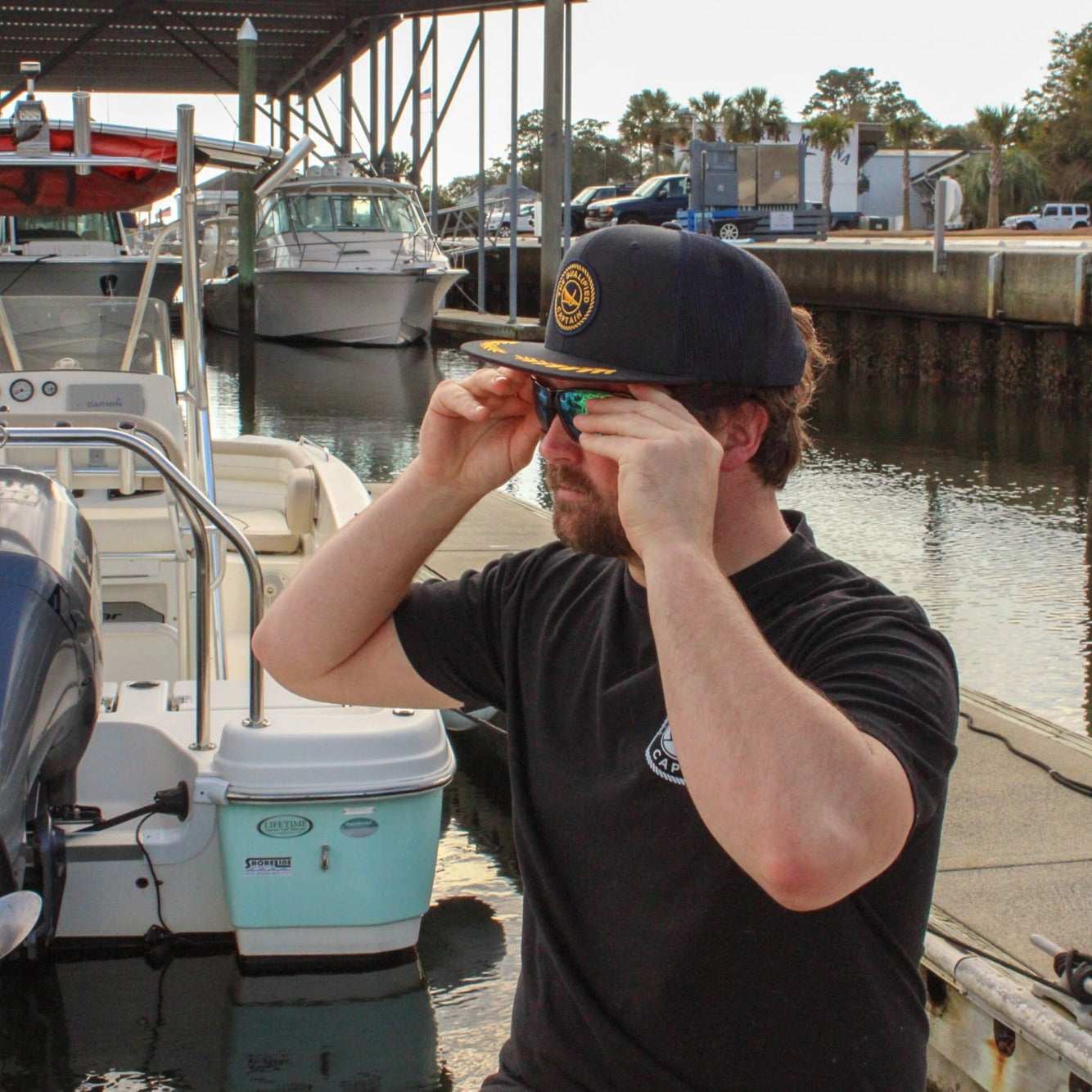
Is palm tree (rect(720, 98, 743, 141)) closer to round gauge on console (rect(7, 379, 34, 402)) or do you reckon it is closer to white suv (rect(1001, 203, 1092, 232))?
white suv (rect(1001, 203, 1092, 232))

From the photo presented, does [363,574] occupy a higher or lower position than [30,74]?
lower

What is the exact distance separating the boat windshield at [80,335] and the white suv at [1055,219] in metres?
44.0

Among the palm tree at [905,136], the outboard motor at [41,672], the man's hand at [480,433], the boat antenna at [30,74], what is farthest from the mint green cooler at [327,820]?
the palm tree at [905,136]

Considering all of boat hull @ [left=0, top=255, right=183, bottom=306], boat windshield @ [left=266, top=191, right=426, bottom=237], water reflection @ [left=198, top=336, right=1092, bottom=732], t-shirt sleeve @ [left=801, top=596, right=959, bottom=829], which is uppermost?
boat windshield @ [left=266, top=191, right=426, bottom=237]

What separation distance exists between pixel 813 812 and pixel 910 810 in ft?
0.41

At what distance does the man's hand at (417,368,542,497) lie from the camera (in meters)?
1.98

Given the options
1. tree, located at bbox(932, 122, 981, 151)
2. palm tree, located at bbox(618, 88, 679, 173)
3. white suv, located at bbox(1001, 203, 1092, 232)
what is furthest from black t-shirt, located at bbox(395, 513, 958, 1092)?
tree, located at bbox(932, 122, 981, 151)

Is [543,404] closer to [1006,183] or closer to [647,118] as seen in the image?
[1006,183]

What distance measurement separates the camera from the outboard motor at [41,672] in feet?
8.64

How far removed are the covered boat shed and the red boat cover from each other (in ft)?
49.7

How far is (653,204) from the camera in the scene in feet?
124

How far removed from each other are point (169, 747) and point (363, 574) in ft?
6.91

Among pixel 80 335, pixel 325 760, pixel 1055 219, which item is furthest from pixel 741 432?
pixel 1055 219

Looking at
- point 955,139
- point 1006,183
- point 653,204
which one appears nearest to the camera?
point 653,204
